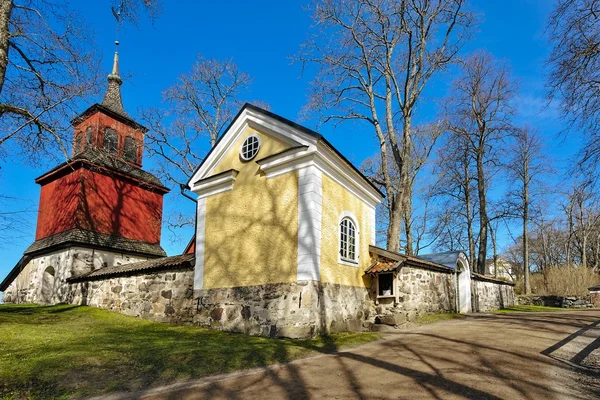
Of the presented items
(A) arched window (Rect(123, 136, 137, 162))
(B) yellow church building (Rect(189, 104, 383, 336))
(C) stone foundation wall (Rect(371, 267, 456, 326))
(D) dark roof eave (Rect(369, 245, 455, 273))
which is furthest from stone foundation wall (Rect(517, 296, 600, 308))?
(A) arched window (Rect(123, 136, 137, 162))

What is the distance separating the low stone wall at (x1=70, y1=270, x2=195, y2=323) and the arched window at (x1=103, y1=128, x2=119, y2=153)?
8.37 m

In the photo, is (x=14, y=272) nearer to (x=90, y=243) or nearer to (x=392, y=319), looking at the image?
(x=90, y=243)

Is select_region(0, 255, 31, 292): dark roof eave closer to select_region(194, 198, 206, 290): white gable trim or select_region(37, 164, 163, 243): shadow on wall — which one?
select_region(37, 164, 163, 243): shadow on wall

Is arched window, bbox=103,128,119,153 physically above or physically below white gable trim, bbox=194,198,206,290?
above

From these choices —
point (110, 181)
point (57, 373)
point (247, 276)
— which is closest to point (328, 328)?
point (247, 276)

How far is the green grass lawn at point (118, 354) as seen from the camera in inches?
210

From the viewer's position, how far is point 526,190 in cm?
2617

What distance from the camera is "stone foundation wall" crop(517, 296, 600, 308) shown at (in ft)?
64.8

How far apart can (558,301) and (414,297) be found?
527 inches

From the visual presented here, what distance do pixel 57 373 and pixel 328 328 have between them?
19.3ft

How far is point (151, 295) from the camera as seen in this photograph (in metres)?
12.7

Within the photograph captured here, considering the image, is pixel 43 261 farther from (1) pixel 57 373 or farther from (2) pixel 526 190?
(2) pixel 526 190

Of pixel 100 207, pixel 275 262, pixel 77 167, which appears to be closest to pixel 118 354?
pixel 275 262

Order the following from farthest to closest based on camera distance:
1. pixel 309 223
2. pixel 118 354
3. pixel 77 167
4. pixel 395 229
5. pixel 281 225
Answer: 1. pixel 77 167
2. pixel 395 229
3. pixel 281 225
4. pixel 309 223
5. pixel 118 354
